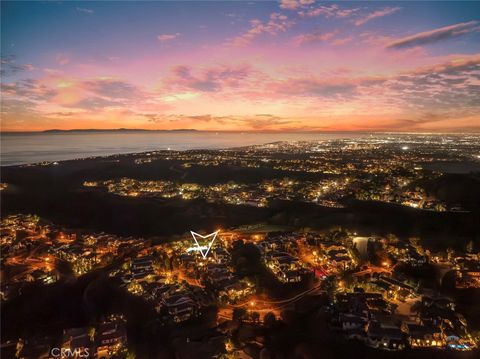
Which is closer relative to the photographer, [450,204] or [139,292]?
[139,292]

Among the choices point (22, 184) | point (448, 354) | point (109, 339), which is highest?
point (22, 184)

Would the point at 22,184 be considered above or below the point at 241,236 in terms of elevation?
above

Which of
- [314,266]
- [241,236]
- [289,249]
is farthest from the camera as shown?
[241,236]

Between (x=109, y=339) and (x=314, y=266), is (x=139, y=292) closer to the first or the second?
(x=109, y=339)

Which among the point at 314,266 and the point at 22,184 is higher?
the point at 22,184

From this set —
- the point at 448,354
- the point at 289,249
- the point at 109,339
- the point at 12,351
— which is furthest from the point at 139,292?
the point at 448,354

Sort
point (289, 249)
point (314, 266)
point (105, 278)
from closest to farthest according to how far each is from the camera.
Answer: point (105, 278), point (314, 266), point (289, 249)

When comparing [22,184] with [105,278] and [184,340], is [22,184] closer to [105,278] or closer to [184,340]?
[105,278]

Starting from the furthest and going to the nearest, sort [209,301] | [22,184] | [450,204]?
[22,184]
[450,204]
[209,301]

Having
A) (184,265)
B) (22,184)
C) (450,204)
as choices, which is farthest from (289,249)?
(22,184)
